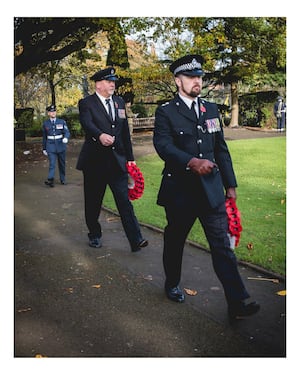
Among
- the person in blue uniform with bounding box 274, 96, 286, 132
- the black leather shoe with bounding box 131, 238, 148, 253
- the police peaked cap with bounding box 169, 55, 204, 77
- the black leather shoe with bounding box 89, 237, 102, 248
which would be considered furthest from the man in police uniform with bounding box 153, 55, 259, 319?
the person in blue uniform with bounding box 274, 96, 286, 132

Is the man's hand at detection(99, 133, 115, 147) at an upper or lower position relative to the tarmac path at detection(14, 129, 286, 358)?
upper

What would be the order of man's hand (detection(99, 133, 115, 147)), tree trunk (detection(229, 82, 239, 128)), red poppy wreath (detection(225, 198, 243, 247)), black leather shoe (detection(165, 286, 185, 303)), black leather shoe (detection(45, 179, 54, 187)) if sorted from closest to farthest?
red poppy wreath (detection(225, 198, 243, 247)) < black leather shoe (detection(165, 286, 185, 303)) < man's hand (detection(99, 133, 115, 147)) < black leather shoe (detection(45, 179, 54, 187)) < tree trunk (detection(229, 82, 239, 128))

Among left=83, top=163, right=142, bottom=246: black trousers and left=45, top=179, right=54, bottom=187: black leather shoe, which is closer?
left=83, top=163, right=142, bottom=246: black trousers

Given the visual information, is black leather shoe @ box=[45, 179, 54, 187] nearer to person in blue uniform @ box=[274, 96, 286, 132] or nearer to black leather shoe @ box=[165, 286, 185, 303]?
black leather shoe @ box=[165, 286, 185, 303]

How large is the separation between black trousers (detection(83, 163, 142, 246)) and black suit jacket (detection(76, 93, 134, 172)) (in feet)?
0.29

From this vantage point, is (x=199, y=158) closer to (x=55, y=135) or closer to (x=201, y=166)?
(x=201, y=166)

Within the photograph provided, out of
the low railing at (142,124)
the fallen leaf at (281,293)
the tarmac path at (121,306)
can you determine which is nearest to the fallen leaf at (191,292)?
the tarmac path at (121,306)

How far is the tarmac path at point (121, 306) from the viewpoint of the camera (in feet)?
10.9

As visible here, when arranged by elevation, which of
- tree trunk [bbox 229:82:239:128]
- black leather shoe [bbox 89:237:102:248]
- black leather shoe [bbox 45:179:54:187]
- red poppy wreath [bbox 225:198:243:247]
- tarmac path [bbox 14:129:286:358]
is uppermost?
tree trunk [bbox 229:82:239:128]

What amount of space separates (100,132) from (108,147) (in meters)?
0.27

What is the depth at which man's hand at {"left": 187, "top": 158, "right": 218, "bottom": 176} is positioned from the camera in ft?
10.7

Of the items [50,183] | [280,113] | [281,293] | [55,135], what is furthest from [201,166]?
[280,113]

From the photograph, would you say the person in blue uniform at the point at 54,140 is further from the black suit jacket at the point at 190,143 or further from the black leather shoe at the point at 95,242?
the black suit jacket at the point at 190,143

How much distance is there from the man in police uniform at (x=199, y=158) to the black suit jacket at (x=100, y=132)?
158cm
